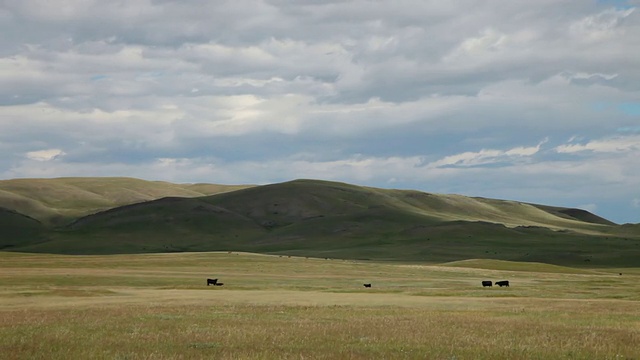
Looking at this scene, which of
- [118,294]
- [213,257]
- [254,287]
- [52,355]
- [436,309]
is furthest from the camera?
[213,257]

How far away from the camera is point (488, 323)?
106ft

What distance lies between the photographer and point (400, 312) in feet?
129

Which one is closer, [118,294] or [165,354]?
[165,354]

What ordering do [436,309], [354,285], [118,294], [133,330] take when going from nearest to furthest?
[133,330] < [436,309] < [118,294] < [354,285]

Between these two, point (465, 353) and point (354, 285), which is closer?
point (465, 353)

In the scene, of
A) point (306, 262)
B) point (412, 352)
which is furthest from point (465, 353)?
point (306, 262)

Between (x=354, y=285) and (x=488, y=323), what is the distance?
44990 mm

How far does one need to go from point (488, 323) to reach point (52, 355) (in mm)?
17699

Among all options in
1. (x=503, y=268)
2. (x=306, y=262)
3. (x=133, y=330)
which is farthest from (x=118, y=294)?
(x=503, y=268)

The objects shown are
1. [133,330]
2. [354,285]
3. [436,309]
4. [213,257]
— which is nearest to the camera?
[133,330]

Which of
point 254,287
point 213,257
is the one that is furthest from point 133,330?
point 213,257

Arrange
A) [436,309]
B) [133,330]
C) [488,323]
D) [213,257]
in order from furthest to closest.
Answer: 1. [213,257]
2. [436,309]
3. [488,323]
4. [133,330]

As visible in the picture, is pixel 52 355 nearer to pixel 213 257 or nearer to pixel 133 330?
pixel 133 330

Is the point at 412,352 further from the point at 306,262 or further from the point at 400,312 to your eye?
the point at 306,262
